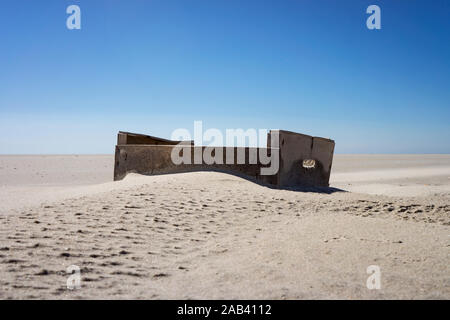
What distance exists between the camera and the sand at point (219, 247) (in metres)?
2.85

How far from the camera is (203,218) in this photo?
509cm

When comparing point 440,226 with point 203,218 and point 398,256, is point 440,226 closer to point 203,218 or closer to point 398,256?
point 398,256

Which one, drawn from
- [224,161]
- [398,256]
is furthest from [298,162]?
[398,256]

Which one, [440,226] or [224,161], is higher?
[224,161]

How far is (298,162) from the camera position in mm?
8977

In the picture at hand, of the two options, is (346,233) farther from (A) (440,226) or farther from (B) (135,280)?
(B) (135,280)

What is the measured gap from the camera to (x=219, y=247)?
13.0 ft

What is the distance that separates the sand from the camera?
9.35 ft
